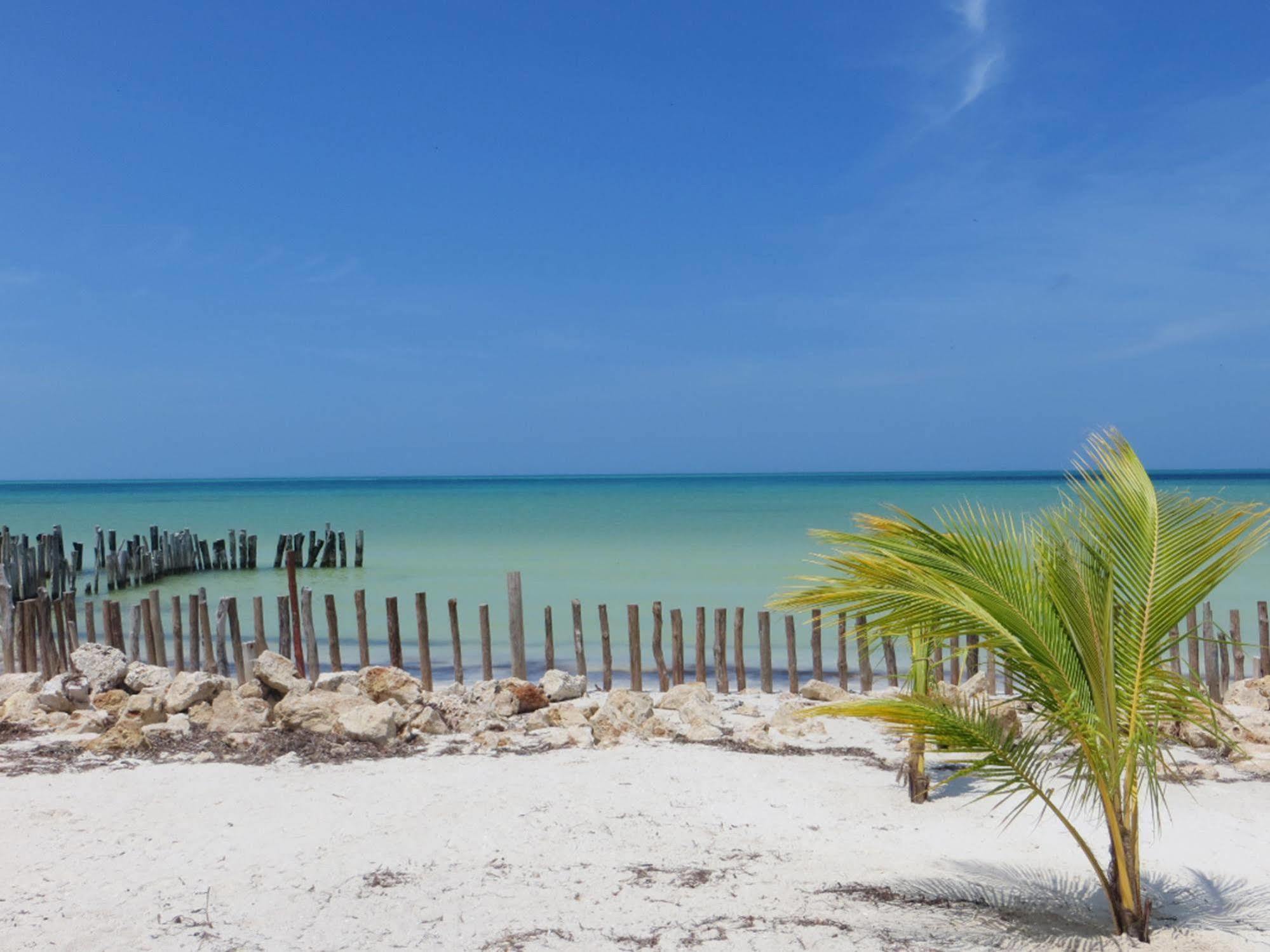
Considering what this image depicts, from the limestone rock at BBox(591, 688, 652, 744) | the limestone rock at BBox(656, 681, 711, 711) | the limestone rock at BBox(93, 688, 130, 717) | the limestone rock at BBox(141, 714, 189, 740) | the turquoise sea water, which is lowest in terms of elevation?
the turquoise sea water

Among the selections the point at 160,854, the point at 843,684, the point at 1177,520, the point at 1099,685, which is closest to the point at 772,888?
the point at 1099,685

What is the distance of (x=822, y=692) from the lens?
10164 mm

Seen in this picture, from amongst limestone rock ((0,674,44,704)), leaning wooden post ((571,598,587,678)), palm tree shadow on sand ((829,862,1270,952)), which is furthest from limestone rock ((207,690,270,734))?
Answer: palm tree shadow on sand ((829,862,1270,952))

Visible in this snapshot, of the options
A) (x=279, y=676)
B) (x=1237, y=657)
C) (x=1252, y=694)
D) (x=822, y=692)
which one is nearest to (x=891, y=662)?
(x=822, y=692)

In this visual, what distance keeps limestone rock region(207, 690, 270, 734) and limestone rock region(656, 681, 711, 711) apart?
343cm

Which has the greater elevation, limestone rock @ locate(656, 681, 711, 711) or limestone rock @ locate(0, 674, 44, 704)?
limestone rock @ locate(0, 674, 44, 704)

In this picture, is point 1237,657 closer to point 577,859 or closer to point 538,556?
point 577,859

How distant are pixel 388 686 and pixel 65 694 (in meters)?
2.88

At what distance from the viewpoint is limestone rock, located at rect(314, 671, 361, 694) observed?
8984mm

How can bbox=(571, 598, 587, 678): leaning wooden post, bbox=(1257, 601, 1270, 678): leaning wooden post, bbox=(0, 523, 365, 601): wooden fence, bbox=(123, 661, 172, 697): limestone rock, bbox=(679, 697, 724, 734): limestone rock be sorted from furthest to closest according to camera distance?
bbox=(0, 523, 365, 601): wooden fence
bbox=(571, 598, 587, 678): leaning wooden post
bbox=(1257, 601, 1270, 678): leaning wooden post
bbox=(123, 661, 172, 697): limestone rock
bbox=(679, 697, 724, 734): limestone rock

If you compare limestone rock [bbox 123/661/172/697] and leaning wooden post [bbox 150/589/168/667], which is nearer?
limestone rock [bbox 123/661/172/697]

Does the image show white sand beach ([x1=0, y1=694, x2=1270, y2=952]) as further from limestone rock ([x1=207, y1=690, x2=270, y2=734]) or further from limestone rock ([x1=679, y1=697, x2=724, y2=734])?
limestone rock ([x1=679, y1=697, x2=724, y2=734])

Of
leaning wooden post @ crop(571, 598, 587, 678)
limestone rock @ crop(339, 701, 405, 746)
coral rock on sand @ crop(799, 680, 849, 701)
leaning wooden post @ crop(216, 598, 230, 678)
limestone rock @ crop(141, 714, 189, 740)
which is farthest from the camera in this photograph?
leaning wooden post @ crop(571, 598, 587, 678)

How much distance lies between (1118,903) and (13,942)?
4.75 meters
